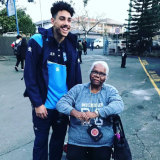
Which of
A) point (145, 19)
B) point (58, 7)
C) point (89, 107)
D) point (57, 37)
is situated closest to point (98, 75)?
point (89, 107)

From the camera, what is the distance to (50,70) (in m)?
1.92

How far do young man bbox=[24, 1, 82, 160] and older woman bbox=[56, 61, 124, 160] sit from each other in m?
0.14

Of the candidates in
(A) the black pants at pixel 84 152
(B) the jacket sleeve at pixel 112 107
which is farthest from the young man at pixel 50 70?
(B) the jacket sleeve at pixel 112 107

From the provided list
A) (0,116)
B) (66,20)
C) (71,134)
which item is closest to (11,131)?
(0,116)

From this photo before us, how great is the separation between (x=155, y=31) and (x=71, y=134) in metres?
20.4

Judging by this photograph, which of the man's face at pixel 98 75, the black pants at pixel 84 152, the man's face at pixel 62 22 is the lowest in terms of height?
the black pants at pixel 84 152

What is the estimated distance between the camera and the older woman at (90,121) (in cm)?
190

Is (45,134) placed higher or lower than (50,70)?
lower

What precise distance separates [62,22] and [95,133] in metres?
1.24

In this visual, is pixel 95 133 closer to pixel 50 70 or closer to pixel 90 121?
pixel 90 121

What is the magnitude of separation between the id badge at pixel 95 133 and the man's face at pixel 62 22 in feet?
3.53

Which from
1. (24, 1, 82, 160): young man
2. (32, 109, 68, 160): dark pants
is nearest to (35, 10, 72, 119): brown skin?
(24, 1, 82, 160): young man

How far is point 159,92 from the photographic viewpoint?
583 centimetres

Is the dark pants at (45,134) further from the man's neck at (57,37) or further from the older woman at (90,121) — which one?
the man's neck at (57,37)
